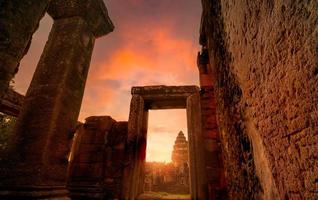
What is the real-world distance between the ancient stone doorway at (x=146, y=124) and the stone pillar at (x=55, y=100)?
156 cm

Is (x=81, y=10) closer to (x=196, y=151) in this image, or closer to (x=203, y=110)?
(x=203, y=110)

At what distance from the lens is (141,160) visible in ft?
14.3

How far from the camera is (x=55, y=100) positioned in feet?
9.23

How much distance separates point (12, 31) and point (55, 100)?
1515 mm

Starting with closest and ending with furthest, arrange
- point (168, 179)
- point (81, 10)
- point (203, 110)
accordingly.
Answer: point (81, 10) → point (203, 110) → point (168, 179)

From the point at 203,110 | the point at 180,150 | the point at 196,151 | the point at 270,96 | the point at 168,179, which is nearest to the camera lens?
the point at 270,96

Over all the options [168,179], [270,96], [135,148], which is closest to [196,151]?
[135,148]

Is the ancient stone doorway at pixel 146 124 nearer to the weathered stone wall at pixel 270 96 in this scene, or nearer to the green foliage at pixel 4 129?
the weathered stone wall at pixel 270 96

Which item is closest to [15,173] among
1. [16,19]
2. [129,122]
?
[16,19]

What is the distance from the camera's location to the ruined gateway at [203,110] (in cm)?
93

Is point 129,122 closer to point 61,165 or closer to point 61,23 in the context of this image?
point 61,165

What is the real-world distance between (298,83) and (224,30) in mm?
1196

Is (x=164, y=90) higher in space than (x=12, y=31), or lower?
higher

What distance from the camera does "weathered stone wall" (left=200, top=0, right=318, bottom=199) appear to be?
2.78 ft
